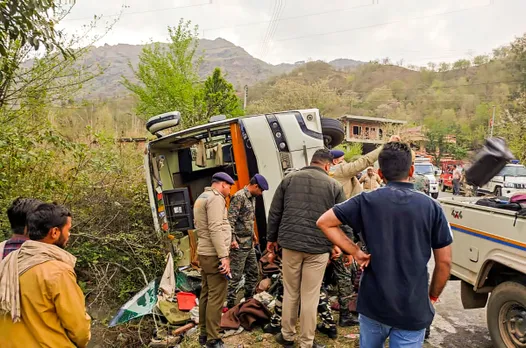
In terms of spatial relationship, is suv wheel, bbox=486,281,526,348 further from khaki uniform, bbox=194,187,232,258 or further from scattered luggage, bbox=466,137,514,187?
khaki uniform, bbox=194,187,232,258

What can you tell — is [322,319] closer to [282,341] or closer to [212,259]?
[282,341]

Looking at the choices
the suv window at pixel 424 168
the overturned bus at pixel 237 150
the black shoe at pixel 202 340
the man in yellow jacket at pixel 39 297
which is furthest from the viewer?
the suv window at pixel 424 168

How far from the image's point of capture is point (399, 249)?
1950 millimetres

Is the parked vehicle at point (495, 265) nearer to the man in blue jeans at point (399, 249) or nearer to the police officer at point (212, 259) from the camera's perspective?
the man in blue jeans at point (399, 249)

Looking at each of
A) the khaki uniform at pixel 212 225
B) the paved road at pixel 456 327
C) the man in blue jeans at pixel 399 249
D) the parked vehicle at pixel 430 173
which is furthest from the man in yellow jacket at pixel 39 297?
the parked vehicle at pixel 430 173

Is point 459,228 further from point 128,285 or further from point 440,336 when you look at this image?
point 128,285

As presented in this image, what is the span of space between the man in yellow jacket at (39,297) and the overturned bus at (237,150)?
3536mm

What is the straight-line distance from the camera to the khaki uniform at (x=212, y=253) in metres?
3.46

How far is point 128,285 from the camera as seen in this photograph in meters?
4.63

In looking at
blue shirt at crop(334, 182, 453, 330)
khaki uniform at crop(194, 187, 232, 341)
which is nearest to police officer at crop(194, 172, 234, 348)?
khaki uniform at crop(194, 187, 232, 341)

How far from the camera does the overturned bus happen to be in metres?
5.21

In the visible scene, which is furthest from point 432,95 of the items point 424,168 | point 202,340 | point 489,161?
point 202,340

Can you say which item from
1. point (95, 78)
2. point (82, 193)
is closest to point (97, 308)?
point (82, 193)

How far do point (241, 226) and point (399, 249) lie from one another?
8.58 feet
